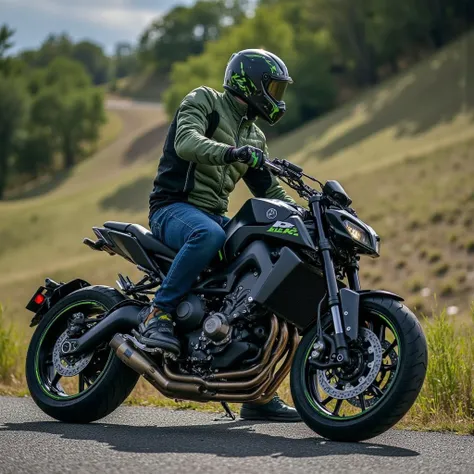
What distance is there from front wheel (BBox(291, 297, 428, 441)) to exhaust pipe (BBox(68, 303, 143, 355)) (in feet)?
4.65

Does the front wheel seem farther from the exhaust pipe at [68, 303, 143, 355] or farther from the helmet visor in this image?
the helmet visor

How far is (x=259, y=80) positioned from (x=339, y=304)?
1.80 meters

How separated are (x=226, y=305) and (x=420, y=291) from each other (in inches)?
1252

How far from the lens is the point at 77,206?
7769 centimetres

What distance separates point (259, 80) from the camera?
7.12 m

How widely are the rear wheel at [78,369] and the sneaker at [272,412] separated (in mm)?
896

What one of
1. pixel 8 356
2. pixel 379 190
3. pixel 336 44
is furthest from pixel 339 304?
pixel 336 44

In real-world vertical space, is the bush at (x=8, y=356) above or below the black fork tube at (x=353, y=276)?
below

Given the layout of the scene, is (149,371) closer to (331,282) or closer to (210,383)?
(210,383)

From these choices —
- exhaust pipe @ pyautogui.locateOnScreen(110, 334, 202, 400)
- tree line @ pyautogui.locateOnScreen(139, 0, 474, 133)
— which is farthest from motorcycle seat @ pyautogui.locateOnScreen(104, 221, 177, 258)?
tree line @ pyautogui.locateOnScreen(139, 0, 474, 133)

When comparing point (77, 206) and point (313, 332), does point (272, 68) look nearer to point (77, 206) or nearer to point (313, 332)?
point (313, 332)

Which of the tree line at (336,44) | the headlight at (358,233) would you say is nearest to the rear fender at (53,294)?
the headlight at (358,233)

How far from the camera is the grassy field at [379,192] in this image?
40.4 meters

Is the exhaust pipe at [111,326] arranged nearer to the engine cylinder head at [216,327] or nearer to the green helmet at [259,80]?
the engine cylinder head at [216,327]
